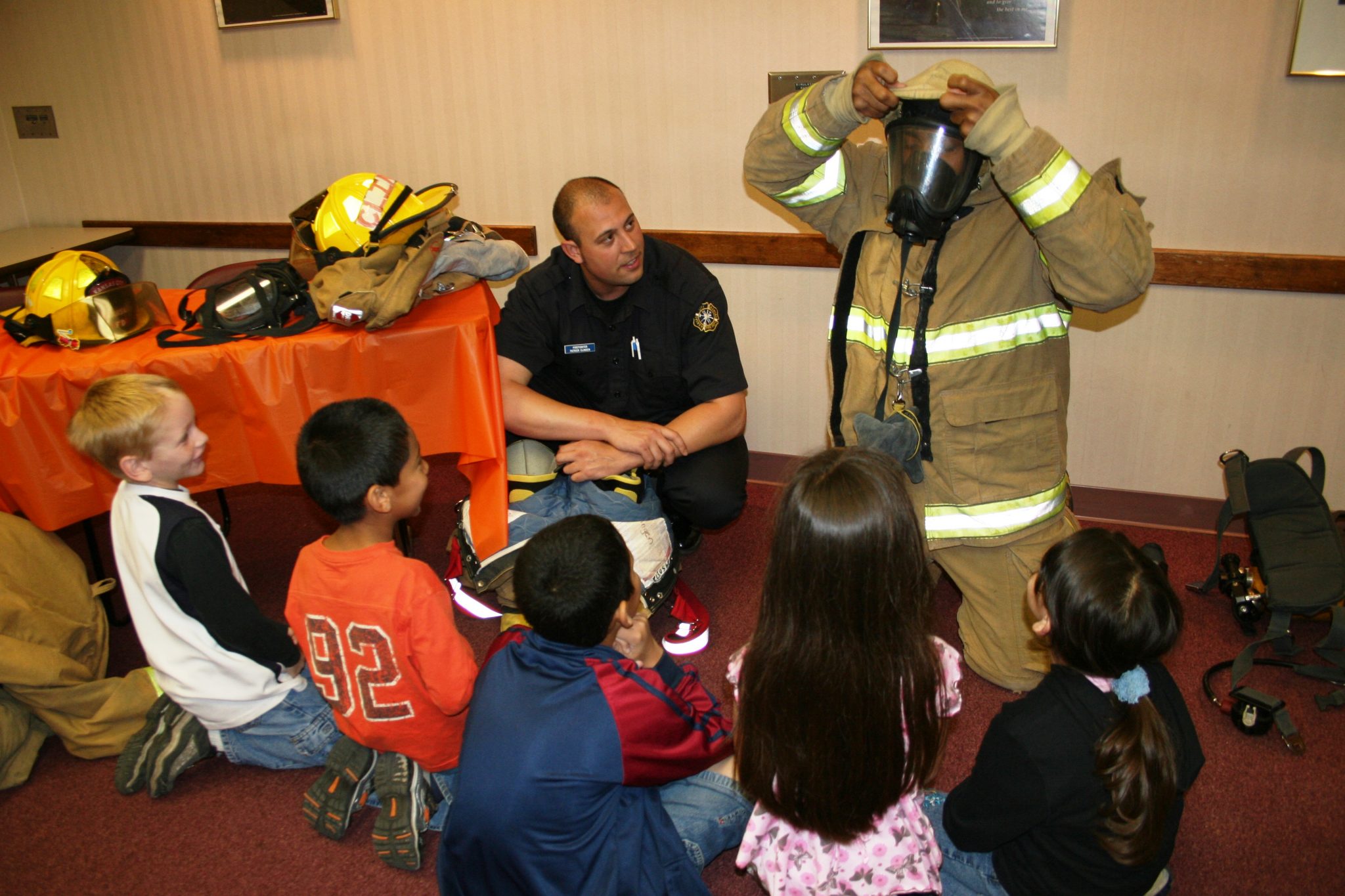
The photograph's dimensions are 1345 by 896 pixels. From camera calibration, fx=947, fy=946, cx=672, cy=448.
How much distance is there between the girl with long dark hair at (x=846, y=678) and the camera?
4.68ft

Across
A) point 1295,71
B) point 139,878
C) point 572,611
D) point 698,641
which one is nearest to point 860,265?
point 698,641

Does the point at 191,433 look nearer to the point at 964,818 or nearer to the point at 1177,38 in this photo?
the point at 964,818

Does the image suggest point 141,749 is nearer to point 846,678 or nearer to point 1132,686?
point 846,678

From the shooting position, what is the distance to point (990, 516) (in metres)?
2.32

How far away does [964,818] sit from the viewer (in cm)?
158

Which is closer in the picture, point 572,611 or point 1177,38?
point 572,611

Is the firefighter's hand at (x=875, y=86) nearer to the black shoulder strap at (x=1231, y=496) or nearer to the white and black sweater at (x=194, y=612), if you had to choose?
the black shoulder strap at (x=1231, y=496)

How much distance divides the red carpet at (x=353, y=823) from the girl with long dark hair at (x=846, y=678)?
48 cm

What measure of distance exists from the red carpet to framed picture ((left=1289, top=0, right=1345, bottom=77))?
1.57m

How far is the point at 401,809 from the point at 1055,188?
186 centimetres

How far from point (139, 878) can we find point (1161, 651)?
2038 mm

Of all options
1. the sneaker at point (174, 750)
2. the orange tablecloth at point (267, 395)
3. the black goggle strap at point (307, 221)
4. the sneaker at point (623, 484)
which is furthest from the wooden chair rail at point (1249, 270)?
the sneaker at point (174, 750)

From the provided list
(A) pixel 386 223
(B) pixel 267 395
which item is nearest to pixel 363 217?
(A) pixel 386 223

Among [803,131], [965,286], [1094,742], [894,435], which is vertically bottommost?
[1094,742]
